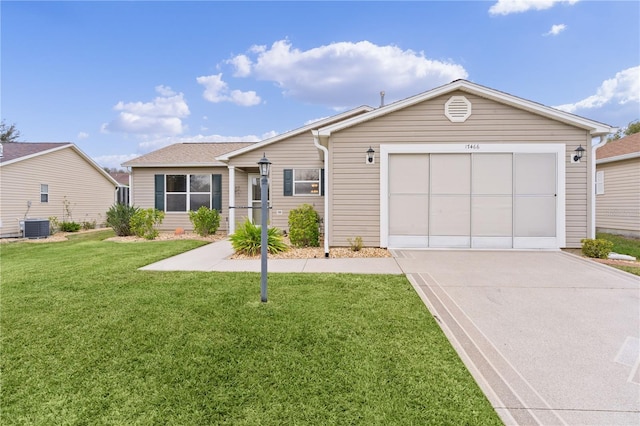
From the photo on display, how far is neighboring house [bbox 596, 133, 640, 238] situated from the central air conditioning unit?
78.1ft

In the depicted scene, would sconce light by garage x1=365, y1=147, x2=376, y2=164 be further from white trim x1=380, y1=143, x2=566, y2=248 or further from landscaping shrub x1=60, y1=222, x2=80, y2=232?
landscaping shrub x1=60, y1=222, x2=80, y2=232

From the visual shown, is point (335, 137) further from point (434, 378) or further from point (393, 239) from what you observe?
point (434, 378)

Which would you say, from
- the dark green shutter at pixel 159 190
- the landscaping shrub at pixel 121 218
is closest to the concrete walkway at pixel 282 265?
the landscaping shrub at pixel 121 218

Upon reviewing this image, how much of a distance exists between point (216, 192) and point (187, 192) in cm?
133

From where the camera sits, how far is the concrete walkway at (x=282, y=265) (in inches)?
219

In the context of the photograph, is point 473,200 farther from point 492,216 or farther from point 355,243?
point 355,243

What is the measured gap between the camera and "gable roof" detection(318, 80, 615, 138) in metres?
7.01

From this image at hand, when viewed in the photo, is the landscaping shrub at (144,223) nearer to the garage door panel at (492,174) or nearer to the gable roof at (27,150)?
the gable roof at (27,150)

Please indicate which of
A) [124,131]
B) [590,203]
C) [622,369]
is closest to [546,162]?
[590,203]

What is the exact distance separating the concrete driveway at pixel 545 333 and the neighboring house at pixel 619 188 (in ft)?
29.9

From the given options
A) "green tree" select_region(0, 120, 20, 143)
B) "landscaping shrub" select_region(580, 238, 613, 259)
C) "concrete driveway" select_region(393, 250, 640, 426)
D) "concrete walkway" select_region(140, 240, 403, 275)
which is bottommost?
"concrete driveway" select_region(393, 250, 640, 426)

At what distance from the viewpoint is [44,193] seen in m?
13.7

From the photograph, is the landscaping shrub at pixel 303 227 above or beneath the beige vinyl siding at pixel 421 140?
beneath

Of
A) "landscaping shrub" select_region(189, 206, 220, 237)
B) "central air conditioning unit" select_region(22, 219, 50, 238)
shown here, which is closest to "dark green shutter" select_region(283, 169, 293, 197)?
"landscaping shrub" select_region(189, 206, 220, 237)
